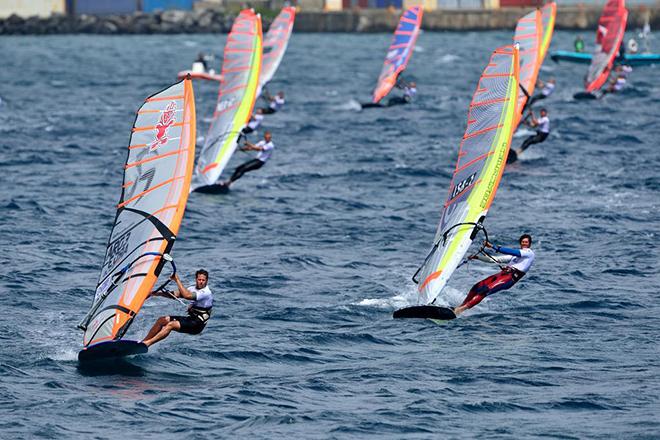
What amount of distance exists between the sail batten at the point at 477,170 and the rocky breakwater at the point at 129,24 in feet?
301

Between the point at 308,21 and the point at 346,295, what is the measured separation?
91885mm

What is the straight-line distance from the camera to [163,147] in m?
22.3

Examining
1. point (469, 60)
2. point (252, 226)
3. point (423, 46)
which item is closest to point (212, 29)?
point (423, 46)

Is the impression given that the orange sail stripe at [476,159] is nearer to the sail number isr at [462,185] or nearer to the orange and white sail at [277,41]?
the sail number isr at [462,185]

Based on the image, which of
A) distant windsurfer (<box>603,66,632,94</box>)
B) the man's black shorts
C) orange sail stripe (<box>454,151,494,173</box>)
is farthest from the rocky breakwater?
the man's black shorts

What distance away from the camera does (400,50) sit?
56.2 m

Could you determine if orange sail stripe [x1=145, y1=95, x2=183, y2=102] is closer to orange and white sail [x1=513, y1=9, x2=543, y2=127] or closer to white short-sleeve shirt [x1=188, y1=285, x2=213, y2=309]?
white short-sleeve shirt [x1=188, y1=285, x2=213, y2=309]

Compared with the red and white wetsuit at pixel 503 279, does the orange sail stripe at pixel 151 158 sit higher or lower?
higher

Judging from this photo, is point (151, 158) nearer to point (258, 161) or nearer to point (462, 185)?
point (462, 185)

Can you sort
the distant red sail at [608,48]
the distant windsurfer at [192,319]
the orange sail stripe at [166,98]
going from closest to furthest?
the distant windsurfer at [192,319], the orange sail stripe at [166,98], the distant red sail at [608,48]

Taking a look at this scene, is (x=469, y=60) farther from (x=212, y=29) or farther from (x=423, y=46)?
(x=212, y=29)

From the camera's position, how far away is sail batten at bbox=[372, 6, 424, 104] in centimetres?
5616

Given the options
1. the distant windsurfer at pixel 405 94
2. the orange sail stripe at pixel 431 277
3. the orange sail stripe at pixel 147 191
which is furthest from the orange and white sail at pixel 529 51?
the orange sail stripe at pixel 147 191

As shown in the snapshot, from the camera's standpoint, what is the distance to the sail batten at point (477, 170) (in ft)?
79.9
